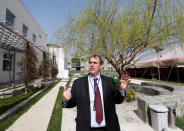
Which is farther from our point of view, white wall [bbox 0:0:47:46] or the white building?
white wall [bbox 0:0:47:46]

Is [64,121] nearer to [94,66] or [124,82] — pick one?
[94,66]

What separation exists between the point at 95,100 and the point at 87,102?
0.38ft

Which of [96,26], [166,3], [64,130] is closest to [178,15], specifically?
[166,3]

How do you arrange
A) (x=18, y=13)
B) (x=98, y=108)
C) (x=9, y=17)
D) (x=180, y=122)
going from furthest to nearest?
(x=18, y=13) < (x=9, y=17) < (x=180, y=122) < (x=98, y=108)

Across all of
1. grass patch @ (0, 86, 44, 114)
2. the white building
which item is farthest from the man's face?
the white building

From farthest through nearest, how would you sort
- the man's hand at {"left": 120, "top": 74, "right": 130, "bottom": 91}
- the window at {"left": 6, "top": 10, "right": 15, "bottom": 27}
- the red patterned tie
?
the window at {"left": 6, "top": 10, "right": 15, "bottom": 27} < the man's hand at {"left": 120, "top": 74, "right": 130, "bottom": 91} < the red patterned tie

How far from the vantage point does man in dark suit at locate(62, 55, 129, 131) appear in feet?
4.70

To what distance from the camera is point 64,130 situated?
107 inches

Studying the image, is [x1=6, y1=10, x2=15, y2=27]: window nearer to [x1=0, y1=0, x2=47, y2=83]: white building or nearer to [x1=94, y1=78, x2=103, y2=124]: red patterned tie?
[x1=0, y1=0, x2=47, y2=83]: white building

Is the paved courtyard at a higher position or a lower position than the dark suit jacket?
lower

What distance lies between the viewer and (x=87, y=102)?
1.47m

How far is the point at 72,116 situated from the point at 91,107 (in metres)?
2.50

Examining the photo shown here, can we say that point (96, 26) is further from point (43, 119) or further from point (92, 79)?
point (43, 119)

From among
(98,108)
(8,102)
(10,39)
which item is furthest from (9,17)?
(98,108)
